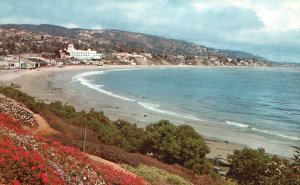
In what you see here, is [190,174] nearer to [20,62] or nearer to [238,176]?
[238,176]

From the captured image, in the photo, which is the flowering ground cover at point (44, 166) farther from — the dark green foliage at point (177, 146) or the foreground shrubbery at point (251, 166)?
the foreground shrubbery at point (251, 166)

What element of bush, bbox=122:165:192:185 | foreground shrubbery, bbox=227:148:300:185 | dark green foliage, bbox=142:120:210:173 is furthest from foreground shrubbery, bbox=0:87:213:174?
bush, bbox=122:165:192:185

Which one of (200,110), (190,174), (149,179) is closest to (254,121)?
(200,110)

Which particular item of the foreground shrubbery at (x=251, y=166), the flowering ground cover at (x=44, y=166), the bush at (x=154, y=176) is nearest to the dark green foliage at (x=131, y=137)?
the foreground shrubbery at (x=251, y=166)

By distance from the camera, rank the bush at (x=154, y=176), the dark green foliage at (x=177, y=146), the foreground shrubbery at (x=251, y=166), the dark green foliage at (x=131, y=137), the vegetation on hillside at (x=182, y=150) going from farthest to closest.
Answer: the dark green foliage at (x=131, y=137), the dark green foliage at (x=177, y=146), the vegetation on hillside at (x=182, y=150), the foreground shrubbery at (x=251, y=166), the bush at (x=154, y=176)

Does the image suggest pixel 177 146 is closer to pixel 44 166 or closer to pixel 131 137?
pixel 131 137

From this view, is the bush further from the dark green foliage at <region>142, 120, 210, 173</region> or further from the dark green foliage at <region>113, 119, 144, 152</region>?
Result: the dark green foliage at <region>113, 119, 144, 152</region>
